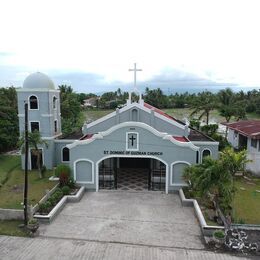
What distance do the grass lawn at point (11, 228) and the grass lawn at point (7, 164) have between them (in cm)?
892

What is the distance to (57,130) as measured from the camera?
1223 inches

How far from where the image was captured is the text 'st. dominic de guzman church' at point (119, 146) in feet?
76.6

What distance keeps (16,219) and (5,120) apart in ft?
68.8

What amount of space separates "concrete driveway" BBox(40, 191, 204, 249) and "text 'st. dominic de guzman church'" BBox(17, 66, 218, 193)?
6.36 feet

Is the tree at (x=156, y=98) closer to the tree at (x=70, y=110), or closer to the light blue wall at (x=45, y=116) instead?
the tree at (x=70, y=110)

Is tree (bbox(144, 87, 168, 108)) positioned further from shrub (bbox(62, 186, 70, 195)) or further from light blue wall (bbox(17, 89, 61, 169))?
shrub (bbox(62, 186, 70, 195))

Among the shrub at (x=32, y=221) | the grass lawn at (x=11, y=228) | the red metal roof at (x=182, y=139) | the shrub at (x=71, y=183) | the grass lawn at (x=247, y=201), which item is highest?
the red metal roof at (x=182, y=139)

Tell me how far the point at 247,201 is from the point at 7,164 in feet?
79.7

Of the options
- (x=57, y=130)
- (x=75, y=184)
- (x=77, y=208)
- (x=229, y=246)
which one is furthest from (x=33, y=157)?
(x=229, y=246)

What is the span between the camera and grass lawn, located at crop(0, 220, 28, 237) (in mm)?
16766

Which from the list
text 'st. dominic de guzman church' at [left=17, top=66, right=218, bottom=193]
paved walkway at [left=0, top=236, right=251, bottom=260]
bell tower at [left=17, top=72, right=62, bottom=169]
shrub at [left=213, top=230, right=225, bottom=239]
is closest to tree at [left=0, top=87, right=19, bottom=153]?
bell tower at [left=17, top=72, right=62, bottom=169]

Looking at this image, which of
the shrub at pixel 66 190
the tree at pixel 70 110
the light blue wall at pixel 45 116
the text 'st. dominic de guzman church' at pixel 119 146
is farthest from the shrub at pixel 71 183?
the tree at pixel 70 110

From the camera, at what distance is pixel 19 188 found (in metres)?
24.4

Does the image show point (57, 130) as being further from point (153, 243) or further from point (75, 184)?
point (153, 243)
